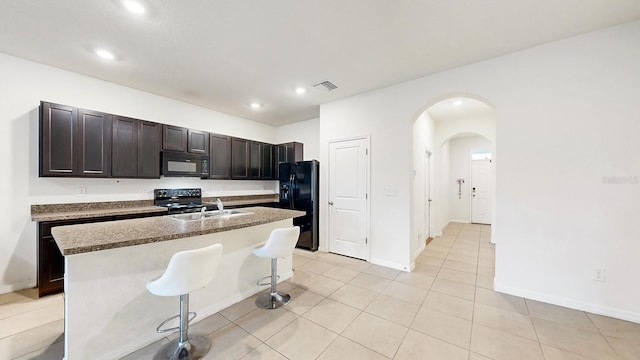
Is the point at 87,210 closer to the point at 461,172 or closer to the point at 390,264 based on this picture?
the point at 390,264

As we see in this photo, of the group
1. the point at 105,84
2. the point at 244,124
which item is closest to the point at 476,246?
the point at 244,124

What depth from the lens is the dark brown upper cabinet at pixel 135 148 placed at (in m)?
3.38

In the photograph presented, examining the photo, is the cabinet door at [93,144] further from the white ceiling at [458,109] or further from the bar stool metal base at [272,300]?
the white ceiling at [458,109]

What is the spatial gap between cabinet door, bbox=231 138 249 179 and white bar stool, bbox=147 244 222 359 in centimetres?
329

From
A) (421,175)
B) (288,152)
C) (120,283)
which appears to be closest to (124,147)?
(120,283)

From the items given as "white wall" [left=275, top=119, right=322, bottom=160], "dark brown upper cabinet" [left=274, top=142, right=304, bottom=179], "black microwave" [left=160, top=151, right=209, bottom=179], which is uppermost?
"white wall" [left=275, top=119, right=322, bottom=160]

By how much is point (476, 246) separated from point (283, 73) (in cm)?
490

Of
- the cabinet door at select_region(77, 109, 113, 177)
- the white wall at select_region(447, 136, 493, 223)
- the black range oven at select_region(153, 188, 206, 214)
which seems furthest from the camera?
the white wall at select_region(447, 136, 493, 223)

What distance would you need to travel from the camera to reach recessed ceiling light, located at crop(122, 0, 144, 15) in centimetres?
194

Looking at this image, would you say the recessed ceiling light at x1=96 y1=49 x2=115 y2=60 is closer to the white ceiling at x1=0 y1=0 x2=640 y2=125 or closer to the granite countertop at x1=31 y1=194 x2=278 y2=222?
the white ceiling at x1=0 y1=0 x2=640 y2=125

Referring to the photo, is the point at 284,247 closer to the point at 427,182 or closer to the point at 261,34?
the point at 261,34

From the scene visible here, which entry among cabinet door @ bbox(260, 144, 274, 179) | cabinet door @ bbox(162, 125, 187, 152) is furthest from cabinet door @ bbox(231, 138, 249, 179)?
cabinet door @ bbox(162, 125, 187, 152)

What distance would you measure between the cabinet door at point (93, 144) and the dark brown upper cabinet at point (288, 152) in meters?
2.99

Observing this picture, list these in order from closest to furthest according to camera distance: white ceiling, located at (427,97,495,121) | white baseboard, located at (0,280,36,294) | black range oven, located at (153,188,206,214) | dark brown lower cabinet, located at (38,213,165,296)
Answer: dark brown lower cabinet, located at (38,213,165,296) < white baseboard, located at (0,280,36,294) < black range oven, located at (153,188,206,214) < white ceiling, located at (427,97,495,121)
